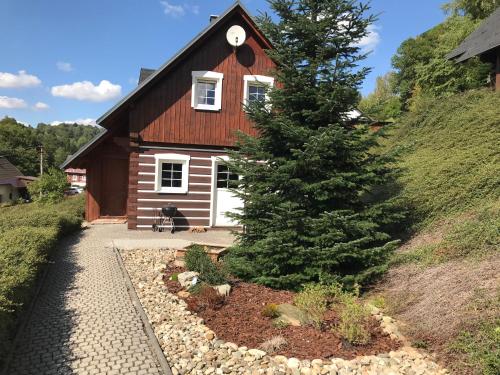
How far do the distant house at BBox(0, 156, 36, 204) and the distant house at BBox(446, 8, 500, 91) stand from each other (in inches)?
1883

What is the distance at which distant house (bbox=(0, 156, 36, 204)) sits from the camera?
4597cm

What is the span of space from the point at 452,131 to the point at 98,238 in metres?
10.2

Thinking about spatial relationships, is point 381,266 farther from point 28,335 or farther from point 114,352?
point 28,335

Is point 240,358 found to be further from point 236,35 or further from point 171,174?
point 236,35

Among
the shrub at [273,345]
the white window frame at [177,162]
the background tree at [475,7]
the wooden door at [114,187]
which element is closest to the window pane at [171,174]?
the white window frame at [177,162]

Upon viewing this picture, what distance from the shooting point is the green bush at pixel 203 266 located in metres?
6.79

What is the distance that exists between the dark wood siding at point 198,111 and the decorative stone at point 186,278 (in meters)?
6.08

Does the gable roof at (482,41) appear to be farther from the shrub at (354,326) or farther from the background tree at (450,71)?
the shrub at (354,326)

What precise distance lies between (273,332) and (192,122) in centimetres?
852

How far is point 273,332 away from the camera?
5.14 metres

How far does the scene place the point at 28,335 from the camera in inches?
197

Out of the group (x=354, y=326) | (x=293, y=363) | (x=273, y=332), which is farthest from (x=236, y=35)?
(x=293, y=363)

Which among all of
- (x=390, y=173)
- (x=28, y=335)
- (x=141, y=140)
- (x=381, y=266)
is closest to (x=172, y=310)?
(x=28, y=335)

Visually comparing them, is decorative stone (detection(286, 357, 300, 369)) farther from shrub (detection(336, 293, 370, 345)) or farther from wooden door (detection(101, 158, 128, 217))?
wooden door (detection(101, 158, 128, 217))
